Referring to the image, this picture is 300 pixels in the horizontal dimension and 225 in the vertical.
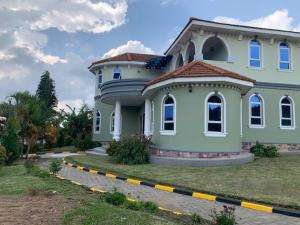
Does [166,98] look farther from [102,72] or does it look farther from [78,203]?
[102,72]

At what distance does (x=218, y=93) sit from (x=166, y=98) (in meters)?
2.75

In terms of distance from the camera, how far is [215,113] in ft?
51.4

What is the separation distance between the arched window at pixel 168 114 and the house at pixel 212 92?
5 cm

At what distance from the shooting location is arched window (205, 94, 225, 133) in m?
15.5

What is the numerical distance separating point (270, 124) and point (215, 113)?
6.18 m

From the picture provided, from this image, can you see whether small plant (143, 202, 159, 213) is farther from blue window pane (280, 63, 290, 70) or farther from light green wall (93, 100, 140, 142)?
light green wall (93, 100, 140, 142)

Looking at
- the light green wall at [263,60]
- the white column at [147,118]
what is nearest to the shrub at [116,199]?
the white column at [147,118]

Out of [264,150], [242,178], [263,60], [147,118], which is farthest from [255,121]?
[242,178]

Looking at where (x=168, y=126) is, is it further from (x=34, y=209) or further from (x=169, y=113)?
(x=34, y=209)

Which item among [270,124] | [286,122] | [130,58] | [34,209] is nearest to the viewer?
[34,209]

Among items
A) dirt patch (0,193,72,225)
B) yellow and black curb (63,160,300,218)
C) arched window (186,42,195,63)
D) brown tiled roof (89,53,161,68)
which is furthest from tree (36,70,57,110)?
dirt patch (0,193,72,225)

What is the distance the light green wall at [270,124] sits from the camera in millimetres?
19500

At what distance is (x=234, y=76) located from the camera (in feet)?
50.5

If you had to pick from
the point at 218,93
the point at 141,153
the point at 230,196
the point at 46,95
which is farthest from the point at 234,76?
the point at 46,95
